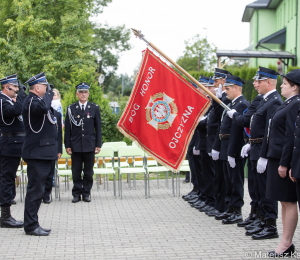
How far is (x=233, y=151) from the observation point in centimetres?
643

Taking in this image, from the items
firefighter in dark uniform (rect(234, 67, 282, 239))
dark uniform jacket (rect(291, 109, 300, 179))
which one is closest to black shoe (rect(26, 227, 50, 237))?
firefighter in dark uniform (rect(234, 67, 282, 239))

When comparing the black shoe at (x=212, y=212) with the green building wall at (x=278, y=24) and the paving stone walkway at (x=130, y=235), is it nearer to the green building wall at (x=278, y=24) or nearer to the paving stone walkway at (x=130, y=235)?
the paving stone walkway at (x=130, y=235)

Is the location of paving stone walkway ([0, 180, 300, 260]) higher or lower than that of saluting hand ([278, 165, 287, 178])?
lower

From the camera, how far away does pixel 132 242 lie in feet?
18.4

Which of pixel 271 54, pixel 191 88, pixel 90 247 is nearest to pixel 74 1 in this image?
pixel 271 54

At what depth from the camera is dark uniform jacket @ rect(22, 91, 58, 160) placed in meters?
5.88

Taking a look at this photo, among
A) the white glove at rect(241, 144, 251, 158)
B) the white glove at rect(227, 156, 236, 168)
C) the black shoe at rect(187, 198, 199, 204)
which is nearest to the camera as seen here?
the white glove at rect(241, 144, 251, 158)

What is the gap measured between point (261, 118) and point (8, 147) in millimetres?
3735

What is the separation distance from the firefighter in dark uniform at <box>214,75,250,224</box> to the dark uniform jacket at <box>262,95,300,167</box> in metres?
1.37

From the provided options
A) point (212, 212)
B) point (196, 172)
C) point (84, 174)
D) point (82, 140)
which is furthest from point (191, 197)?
point (82, 140)

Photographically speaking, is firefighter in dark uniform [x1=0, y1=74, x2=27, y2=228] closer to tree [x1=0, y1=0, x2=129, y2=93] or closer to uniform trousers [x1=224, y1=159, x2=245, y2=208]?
uniform trousers [x1=224, y1=159, x2=245, y2=208]

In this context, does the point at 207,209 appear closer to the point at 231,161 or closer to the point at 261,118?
the point at 231,161

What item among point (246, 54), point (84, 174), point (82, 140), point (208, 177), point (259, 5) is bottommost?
point (84, 174)

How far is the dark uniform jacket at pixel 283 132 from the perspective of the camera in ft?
14.9
